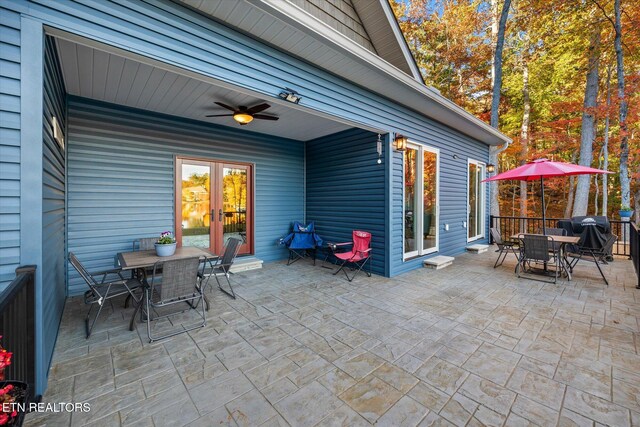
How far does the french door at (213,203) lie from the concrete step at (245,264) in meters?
0.26

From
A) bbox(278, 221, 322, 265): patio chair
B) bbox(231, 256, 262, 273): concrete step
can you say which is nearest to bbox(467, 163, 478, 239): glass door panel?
bbox(278, 221, 322, 265): patio chair

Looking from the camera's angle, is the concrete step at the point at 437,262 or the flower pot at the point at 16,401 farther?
the concrete step at the point at 437,262

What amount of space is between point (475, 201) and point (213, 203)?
6915 millimetres

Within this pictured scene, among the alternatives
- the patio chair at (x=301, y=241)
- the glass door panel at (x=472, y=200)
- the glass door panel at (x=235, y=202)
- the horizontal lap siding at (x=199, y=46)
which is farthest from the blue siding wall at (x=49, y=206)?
the glass door panel at (x=472, y=200)

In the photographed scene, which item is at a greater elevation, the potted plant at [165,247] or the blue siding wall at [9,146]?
the blue siding wall at [9,146]

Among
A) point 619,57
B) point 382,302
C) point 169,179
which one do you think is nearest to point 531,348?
point 382,302

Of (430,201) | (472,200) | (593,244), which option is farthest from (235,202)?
(593,244)

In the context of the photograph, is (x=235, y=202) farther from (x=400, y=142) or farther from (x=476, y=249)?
(x=476, y=249)

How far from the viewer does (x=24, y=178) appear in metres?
1.73

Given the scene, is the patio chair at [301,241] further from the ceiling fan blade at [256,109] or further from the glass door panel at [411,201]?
the ceiling fan blade at [256,109]

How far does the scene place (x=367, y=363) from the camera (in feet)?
7.20

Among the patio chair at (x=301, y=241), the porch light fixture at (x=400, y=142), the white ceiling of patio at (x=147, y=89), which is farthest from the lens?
the patio chair at (x=301, y=241)

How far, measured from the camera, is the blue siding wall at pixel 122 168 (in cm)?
388

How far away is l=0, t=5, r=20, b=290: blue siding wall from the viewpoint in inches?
65.5
